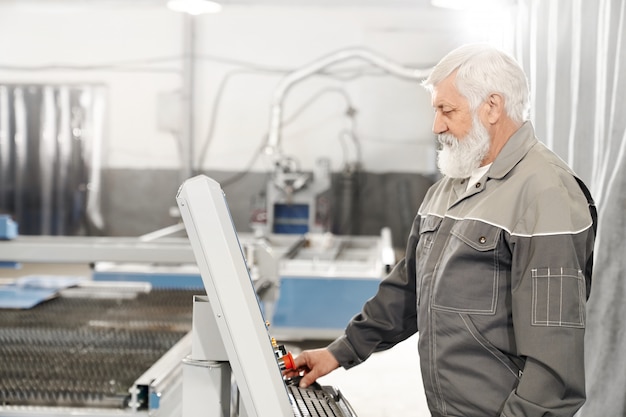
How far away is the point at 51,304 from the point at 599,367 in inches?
83.0

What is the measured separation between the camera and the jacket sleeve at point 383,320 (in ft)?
5.95

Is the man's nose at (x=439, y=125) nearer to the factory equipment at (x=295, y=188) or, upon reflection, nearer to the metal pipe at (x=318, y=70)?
the factory equipment at (x=295, y=188)

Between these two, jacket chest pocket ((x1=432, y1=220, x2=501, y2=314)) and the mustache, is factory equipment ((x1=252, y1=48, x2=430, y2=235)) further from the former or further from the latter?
jacket chest pocket ((x1=432, y1=220, x2=501, y2=314))

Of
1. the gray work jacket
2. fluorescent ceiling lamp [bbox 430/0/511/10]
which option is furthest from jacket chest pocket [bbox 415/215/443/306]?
fluorescent ceiling lamp [bbox 430/0/511/10]

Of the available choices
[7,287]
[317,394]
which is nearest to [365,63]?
[7,287]

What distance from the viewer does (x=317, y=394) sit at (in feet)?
5.26

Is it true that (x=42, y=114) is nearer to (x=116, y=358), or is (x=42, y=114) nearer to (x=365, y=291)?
(x=365, y=291)

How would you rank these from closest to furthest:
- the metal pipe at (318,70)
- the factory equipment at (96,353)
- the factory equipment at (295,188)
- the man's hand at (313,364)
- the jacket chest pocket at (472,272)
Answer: the jacket chest pocket at (472,272) → the man's hand at (313,364) → the factory equipment at (96,353) → the factory equipment at (295,188) → the metal pipe at (318,70)

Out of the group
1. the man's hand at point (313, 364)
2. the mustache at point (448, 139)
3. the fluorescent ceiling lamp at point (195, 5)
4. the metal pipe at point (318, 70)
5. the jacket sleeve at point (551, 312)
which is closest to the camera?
the jacket sleeve at point (551, 312)

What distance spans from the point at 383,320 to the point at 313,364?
0.20 metres

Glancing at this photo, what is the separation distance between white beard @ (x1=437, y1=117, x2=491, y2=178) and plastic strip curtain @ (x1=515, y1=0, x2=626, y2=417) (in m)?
0.50

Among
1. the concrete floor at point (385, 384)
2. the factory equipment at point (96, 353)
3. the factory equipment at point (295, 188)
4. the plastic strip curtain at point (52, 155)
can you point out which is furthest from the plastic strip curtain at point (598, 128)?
the plastic strip curtain at point (52, 155)

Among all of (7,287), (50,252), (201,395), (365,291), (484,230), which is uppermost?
(484,230)

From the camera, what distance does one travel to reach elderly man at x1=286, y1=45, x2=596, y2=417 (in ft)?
4.45
